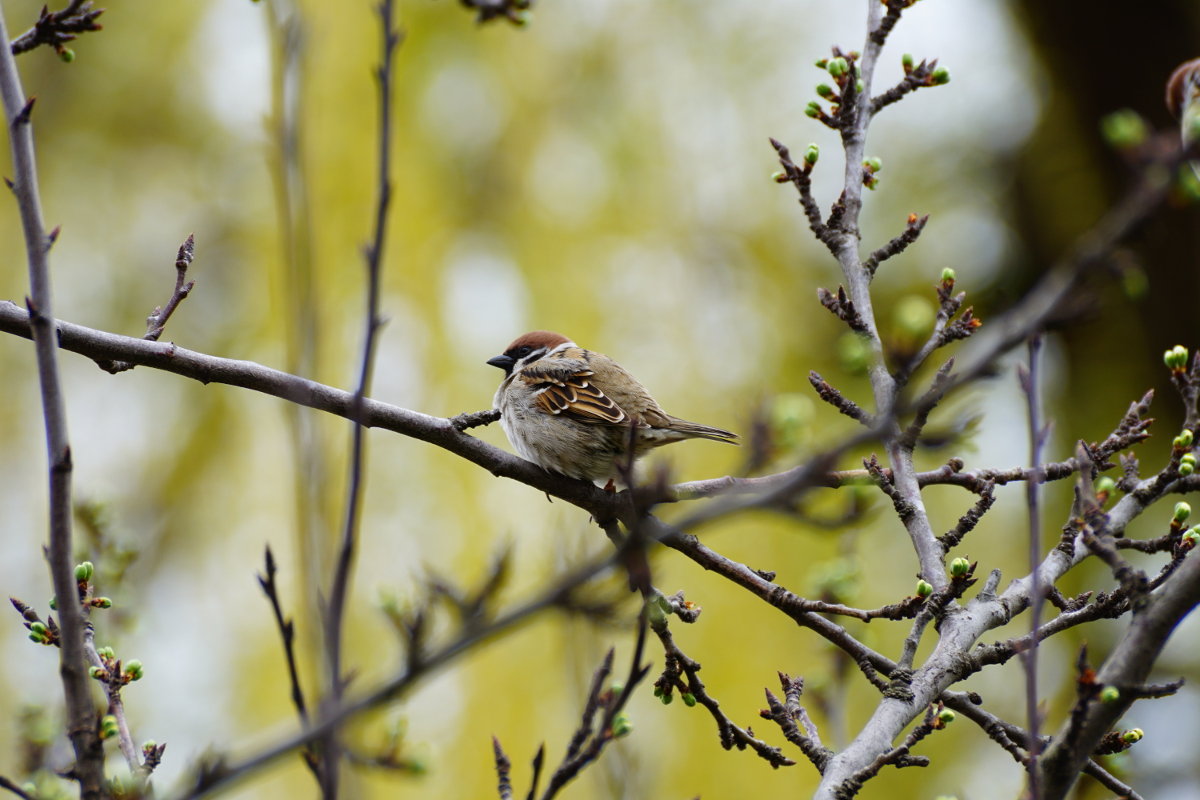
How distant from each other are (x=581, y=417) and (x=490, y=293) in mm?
2171

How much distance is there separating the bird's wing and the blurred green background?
80 cm

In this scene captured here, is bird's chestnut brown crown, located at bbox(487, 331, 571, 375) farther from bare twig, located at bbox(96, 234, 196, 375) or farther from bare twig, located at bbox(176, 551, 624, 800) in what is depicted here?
bare twig, located at bbox(176, 551, 624, 800)

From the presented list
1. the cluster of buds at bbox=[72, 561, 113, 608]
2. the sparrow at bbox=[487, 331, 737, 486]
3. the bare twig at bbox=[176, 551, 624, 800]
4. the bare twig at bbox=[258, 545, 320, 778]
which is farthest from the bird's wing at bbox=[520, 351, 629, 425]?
the bare twig at bbox=[176, 551, 624, 800]

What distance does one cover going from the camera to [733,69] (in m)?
6.05

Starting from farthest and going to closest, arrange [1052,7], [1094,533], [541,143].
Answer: [1052,7], [541,143], [1094,533]

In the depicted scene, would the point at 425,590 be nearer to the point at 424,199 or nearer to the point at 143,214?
the point at 424,199

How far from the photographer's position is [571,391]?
3.65 metres

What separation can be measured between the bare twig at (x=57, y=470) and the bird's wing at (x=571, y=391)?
2.02 meters

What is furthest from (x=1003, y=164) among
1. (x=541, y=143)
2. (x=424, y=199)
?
(x=424, y=199)

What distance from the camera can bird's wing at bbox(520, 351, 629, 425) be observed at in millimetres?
3479

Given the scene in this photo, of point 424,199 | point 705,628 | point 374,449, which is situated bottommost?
point 705,628

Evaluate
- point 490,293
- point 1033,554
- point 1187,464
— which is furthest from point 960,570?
point 490,293

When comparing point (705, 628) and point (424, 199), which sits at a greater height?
point (424, 199)

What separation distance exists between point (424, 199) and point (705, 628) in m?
2.53
